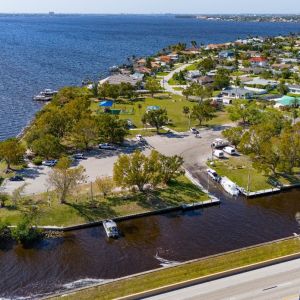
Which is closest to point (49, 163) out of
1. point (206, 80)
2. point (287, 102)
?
point (287, 102)

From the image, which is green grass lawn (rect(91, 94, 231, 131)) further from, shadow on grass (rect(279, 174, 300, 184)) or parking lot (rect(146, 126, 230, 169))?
shadow on grass (rect(279, 174, 300, 184))

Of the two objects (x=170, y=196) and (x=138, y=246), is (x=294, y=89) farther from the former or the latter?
(x=138, y=246)

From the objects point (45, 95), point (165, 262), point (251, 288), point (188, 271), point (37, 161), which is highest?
point (251, 288)

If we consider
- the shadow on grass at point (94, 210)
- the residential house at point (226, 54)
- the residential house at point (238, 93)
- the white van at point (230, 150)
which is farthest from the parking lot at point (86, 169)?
the residential house at point (226, 54)

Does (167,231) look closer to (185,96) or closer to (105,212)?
(105,212)

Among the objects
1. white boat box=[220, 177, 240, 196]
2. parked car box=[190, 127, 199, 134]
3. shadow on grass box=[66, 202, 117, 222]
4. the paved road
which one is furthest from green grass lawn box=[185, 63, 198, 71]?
the paved road

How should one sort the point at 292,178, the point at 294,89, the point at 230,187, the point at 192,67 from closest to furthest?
the point at 230,187 < the point at 292,178 < the point at 294,89 < the point at 192,67
